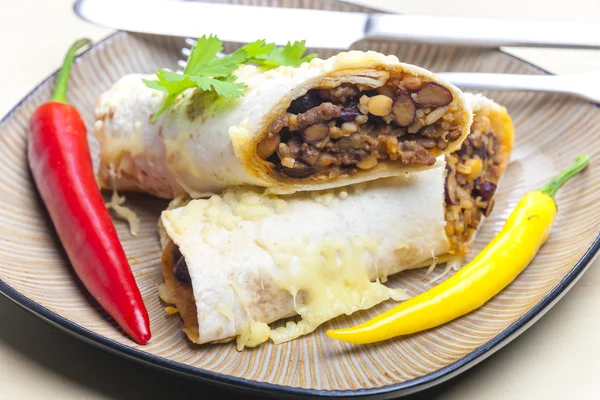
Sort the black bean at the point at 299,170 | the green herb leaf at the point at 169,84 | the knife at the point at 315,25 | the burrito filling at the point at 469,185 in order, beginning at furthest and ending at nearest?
the knife at the point at 315,25 → the burrito filling at the point at 469,185 → the green herb leaf at the point at 169,84 → the black bean at the point at 299,170

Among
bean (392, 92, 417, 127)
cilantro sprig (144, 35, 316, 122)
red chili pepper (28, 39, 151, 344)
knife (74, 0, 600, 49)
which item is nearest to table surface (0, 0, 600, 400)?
red chili pepper (28, 39, 151, 344)

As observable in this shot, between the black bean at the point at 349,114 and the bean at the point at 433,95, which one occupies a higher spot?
the bean at the point at 433,95

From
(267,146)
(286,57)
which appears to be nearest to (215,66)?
(286,57)

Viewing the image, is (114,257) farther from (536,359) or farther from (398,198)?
(536,359)

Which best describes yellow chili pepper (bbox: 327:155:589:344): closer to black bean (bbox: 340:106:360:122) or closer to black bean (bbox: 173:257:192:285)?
black bean (bbox: 173:257:192:285)

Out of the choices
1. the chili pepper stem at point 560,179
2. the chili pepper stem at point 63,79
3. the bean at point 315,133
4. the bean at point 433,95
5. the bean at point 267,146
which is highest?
the bean at point 433,95

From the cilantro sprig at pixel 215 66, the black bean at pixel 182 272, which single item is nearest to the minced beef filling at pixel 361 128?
the cilantro sprig at pixel 215 66

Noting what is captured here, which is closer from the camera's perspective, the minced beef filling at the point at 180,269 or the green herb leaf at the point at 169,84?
the minced beef filling at the point at 180,269

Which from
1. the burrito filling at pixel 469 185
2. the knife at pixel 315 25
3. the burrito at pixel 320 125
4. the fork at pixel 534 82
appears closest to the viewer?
the burrito at pixel 320 125

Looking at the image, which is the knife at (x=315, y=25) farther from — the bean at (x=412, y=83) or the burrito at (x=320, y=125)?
the bean at (x=412, y=83)
